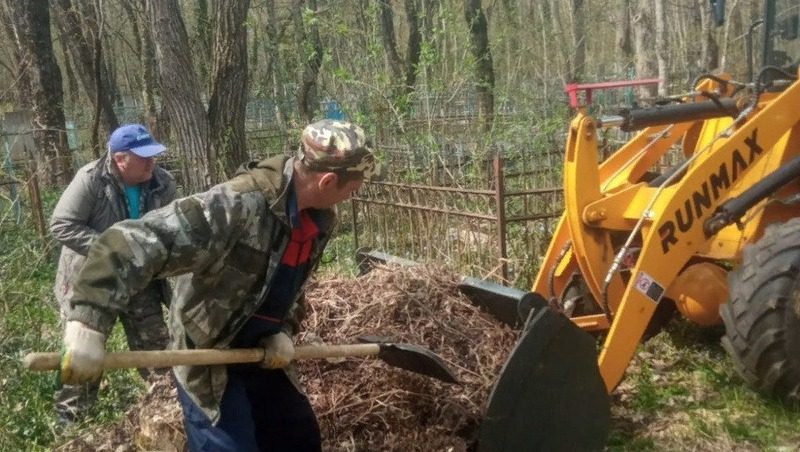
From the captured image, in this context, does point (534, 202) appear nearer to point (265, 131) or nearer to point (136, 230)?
A: point (136, 230)

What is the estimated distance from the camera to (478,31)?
18.6 m

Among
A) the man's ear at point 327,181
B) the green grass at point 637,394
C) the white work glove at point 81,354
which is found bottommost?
the green grass at point 637,394

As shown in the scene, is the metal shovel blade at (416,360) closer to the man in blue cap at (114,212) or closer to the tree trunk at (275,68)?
the man in blue cap at (114,212)

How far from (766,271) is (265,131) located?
55.1 feet

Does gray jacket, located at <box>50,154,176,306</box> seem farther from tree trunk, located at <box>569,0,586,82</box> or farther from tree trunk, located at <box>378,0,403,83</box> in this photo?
tree trunk, located at <box>569,0,586,82</box>

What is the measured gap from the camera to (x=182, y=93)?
793 centimetres

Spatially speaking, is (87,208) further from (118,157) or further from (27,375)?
(27,375)

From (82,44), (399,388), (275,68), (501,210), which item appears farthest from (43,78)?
(399,388)

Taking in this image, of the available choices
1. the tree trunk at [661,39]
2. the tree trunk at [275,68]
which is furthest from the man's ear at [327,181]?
the tree trunk at [275,68]

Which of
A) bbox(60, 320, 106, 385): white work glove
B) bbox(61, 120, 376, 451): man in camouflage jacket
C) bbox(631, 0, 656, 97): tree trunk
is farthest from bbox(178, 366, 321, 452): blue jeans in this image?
bbox(631, 0, 656, 97): tree trunk

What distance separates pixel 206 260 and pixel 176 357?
0.33m

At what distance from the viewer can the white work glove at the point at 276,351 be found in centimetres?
312

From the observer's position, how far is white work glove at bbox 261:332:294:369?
3125 millimetres

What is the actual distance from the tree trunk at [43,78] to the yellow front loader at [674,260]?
9172mm
